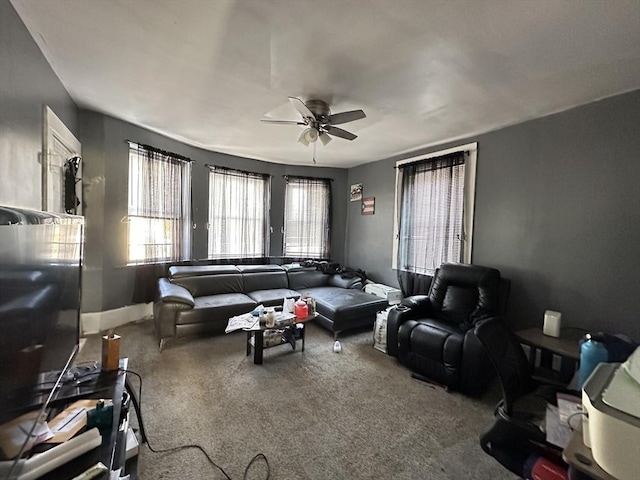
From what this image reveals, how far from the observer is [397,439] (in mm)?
1901

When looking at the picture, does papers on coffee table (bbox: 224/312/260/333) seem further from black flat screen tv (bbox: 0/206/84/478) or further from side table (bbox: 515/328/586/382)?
side table (bbox: 515/328/586/382)

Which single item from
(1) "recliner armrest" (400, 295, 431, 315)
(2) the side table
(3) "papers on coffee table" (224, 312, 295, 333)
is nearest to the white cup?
(2) the side table

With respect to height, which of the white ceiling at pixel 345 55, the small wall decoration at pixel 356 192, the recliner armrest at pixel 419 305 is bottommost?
the recliner armrest at pixel 419 305

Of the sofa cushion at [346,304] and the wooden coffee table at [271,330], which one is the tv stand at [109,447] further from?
the sofa cushion at [346,304]

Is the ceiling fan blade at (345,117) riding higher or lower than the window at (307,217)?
higher

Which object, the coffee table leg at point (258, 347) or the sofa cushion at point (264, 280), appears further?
the sofa cushion at point (264, 280)

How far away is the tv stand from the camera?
98 centimetres

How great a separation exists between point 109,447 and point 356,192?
15.7ft

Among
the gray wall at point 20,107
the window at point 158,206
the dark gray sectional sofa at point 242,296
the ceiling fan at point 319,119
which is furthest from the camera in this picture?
the window at point 158,206

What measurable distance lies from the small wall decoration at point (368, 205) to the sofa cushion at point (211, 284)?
2.46 m

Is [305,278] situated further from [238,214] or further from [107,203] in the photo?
[107,203]

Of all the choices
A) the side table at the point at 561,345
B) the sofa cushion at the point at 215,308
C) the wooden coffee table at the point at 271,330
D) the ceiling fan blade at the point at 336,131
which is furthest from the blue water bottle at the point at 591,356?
the sofa cushion at the point at 215,308

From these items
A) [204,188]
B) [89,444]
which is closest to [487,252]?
[89,444]

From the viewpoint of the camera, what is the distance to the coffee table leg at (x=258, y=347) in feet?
9.29
